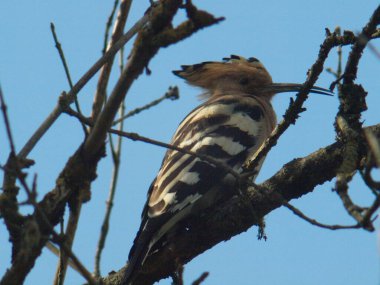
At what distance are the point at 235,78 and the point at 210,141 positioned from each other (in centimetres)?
132

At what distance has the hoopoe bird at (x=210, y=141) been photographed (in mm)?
3334

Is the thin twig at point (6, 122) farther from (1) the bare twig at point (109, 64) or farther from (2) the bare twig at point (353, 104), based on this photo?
(2) the bare twig at point (353, 104)

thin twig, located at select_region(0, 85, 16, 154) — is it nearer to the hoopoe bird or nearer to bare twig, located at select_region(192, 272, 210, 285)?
bare twig, located at select_region(192, 272, 210, 285)

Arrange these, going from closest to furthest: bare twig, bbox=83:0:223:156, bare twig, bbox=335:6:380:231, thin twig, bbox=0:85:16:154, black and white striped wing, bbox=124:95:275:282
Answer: thin twig, bbox=0:85:16:154, bare twig, bbox=83:0:223:156, bare twig, bbox=335:6:380:231, black and white striped wing, bbox=124:95:275:282

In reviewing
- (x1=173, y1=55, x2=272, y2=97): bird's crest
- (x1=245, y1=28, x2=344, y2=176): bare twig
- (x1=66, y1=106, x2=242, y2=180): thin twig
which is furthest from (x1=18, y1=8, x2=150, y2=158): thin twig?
(x1=173, y1=55, x2=272, y2=97): bird's crest

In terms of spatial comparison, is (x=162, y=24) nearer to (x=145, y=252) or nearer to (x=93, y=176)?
(x=93, y=176)

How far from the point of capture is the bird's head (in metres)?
5.11

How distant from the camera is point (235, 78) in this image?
203 inches

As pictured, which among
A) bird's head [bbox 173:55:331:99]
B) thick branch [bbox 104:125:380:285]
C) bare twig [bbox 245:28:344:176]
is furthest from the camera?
bird's head [bbox 173:55:331:99]

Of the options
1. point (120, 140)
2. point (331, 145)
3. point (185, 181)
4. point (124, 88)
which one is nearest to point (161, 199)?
point (185, 181)

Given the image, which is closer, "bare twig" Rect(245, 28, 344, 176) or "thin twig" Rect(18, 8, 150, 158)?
"thin twig" Rect(18, 8, 150, 158)

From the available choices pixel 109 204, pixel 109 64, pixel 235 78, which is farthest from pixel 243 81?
pixel 109 204

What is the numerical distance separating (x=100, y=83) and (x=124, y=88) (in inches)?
45.1

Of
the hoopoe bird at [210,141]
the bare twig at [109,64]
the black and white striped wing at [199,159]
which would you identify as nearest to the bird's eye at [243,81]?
the hoopoe bird at [210,141]
